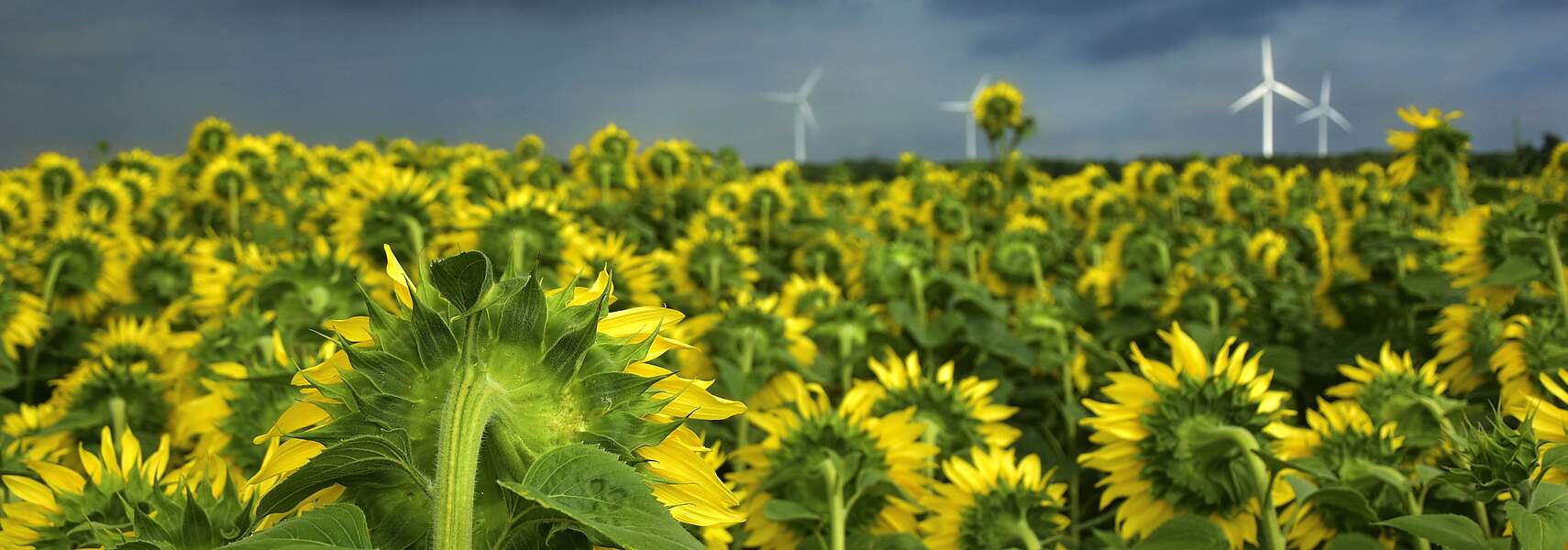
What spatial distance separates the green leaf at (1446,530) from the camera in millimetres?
1102

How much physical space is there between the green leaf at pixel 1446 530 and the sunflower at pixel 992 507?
21.4 inches

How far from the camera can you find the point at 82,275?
343cm

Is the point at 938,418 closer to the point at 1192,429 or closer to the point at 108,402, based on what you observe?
the point at 1192,429

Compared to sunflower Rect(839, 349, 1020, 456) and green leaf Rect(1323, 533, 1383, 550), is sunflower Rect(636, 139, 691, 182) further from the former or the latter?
green leaf Rect(1323, 533, 1383, 550)

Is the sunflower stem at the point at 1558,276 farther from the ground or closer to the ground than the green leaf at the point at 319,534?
closer to the ground

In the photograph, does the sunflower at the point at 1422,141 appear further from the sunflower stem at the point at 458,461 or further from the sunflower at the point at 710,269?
the sunflower stem at the point at 458,461

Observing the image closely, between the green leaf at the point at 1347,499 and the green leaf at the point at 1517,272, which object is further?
the green leaf at the point at 1517,272

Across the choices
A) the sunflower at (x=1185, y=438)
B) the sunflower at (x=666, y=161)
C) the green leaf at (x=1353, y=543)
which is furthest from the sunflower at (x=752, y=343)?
the sunflower at (x=666, y=161)

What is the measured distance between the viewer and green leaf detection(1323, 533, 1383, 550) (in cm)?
140

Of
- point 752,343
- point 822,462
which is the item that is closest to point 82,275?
point 752,343

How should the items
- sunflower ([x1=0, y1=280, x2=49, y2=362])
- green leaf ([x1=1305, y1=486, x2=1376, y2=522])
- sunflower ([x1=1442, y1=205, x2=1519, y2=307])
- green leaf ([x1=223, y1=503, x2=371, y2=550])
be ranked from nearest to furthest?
1. green leaf ([x1=223, y1=503, x2=371, y2=550])
2. green leaf ([x1=1305, y1=486, x2=1376, y2=522])
3. sunflower ([x1=1442, y1=205, x2=1519, y2=307])
4. sunflower ([x1=0, y1=280, x2=49, y2=362])

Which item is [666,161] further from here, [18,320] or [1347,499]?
[1347,499]

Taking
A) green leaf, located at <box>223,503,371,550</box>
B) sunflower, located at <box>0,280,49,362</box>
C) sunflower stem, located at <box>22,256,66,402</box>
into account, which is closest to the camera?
green leaf, located at <box>223,503,371,550</box>

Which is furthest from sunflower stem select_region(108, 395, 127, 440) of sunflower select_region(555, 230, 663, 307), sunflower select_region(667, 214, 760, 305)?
sunflower select_region(667, 214, 760, 305)
